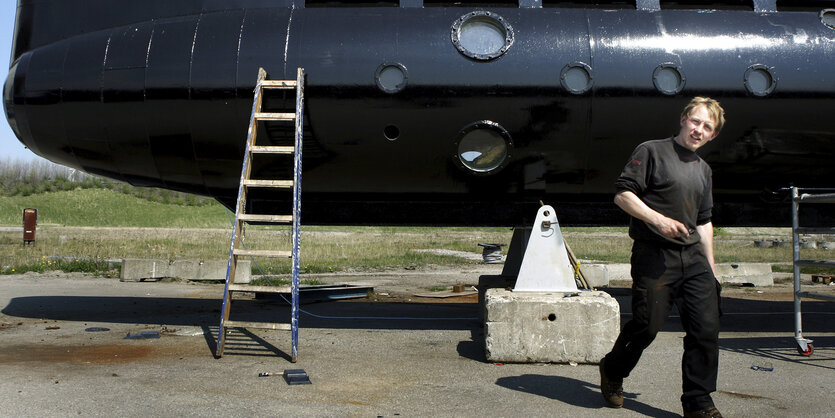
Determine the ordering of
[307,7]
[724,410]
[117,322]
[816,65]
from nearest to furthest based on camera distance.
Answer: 1. [724,410]
2. [816,65]
3. [307,7]
4. [117,322]

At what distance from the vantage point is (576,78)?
672 centimetres

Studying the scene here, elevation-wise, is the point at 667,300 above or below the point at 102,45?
below

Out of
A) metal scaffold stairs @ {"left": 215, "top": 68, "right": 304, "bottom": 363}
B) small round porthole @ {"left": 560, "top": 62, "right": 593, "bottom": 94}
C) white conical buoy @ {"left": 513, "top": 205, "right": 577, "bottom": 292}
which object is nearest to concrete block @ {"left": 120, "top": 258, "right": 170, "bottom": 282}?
metal scaffold stairs @ {"left": 215, "top": 68, "right": 304, "bottom": 363}

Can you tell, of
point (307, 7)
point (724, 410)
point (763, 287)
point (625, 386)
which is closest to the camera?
point (724, 410)

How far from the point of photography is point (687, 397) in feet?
12.9

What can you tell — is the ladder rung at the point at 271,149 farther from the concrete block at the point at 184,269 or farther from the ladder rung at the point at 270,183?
the concrete block at the point at 184,269

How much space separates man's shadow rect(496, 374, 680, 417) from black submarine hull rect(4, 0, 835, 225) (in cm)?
248

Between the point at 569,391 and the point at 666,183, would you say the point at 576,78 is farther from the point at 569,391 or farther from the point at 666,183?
the point at 569,391

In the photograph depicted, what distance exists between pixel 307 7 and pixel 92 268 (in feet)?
36.2

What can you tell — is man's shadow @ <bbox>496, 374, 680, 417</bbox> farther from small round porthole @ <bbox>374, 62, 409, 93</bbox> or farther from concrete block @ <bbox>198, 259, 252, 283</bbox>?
concrete block @ <bbox>198, 259, 252, 283</bbox>

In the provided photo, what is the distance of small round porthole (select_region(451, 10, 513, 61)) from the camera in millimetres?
6711

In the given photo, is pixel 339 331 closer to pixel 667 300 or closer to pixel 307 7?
pixel 307 7

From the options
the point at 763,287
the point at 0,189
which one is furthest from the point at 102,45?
the point at 0,189

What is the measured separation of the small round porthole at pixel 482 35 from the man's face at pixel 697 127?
9.54 feet
